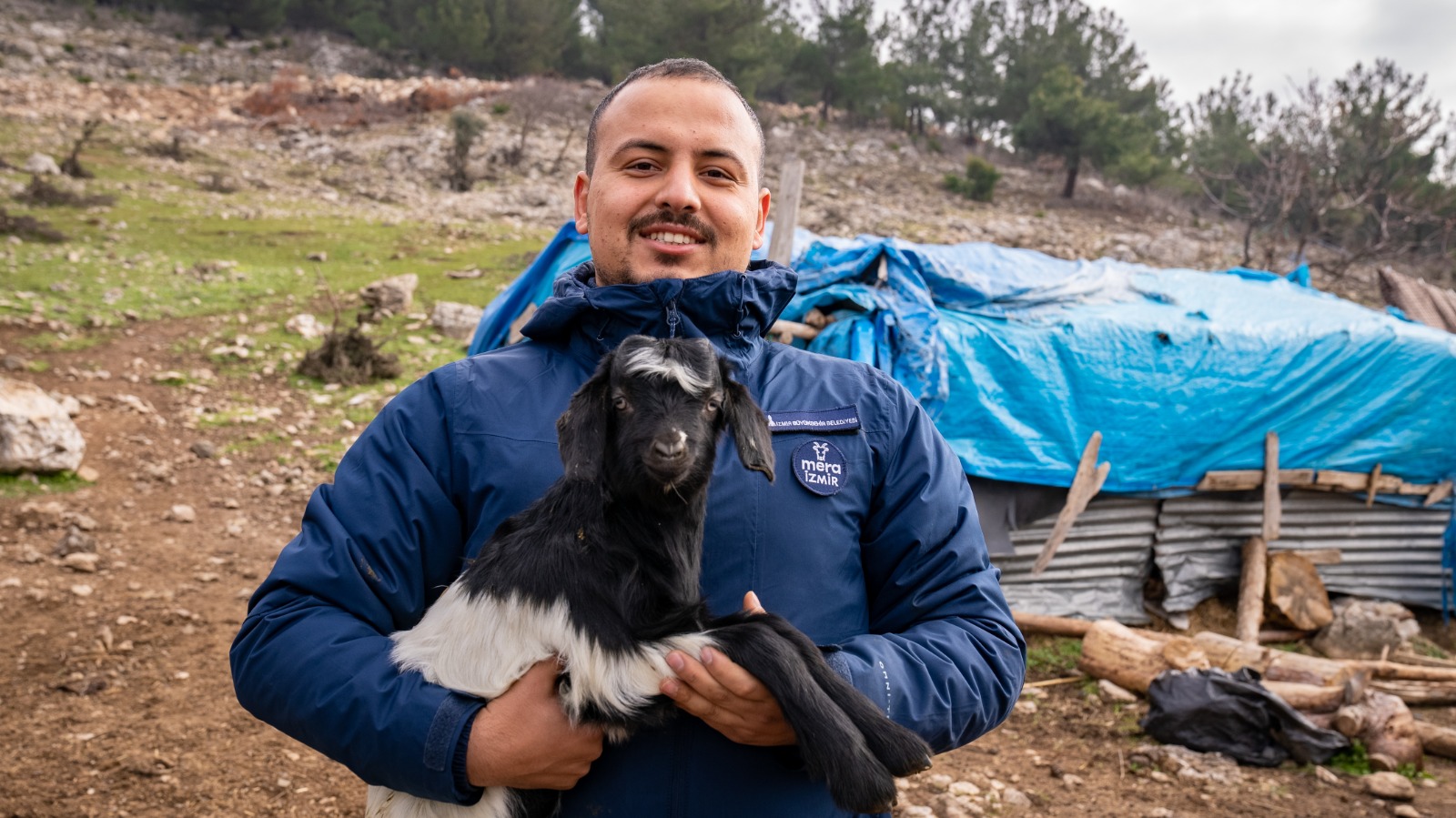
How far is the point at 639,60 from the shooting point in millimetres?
33781

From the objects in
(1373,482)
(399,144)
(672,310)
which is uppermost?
(399,144)

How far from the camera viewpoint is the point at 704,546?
1947 mm

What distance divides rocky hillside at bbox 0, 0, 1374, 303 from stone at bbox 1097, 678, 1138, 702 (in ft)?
53.4

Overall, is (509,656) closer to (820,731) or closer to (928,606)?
(820,731)

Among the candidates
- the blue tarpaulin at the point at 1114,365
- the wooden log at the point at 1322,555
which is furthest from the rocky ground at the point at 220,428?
the blue tarpaulin at the point at 1114,365

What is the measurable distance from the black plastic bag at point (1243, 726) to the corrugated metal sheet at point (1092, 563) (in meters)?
2.07

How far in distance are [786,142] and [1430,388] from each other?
2718cm

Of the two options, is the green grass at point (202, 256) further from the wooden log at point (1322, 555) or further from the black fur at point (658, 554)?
the black fur at point (658, 554)

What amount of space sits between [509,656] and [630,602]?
0.25 meters

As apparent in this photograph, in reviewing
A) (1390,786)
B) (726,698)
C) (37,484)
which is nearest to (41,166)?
(37,484)

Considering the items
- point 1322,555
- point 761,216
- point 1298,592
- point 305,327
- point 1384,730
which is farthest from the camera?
point 305,327

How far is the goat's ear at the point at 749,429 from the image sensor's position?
1.87 m

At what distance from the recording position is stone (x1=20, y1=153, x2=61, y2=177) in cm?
1722

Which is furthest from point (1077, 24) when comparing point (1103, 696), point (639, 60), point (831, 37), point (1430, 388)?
point (1103, 696)
